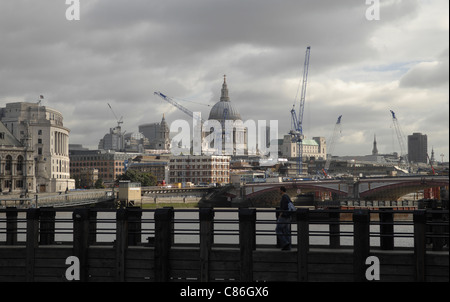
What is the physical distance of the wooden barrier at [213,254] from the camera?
47.4 feet

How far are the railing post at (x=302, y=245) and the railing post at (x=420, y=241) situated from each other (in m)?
2.29

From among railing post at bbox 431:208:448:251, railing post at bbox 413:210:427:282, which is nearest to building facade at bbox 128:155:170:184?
railing post at bbox 431:208:448:251

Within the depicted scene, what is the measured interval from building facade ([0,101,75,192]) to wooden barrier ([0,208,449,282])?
10812 centimetres

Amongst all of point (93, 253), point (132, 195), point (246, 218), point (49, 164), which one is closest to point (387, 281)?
point (246, 218)

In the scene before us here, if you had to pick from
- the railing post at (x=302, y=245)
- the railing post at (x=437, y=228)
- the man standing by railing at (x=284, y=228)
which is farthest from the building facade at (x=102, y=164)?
the railing post at (x=437, y=228)

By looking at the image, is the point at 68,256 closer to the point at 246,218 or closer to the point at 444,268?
the point at 246,218

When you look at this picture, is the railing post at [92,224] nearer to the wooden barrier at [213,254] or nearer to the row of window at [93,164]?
the wooden barrier at [213,254]

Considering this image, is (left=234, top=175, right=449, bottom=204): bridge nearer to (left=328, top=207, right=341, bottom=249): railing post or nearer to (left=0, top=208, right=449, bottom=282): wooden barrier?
(left=328, top=207, right=341, bottom=249): railing post

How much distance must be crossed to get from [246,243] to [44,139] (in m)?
121

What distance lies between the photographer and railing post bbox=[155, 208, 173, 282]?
1569 cm

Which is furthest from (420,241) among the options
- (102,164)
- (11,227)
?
(102,164)

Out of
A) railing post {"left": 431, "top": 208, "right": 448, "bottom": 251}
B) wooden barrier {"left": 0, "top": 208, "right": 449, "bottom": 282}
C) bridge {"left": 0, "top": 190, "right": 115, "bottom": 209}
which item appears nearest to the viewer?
wooden barrier {"left": 0, "top": 208, "right": 449, "bottom": 282}

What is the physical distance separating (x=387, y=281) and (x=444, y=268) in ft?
4.01

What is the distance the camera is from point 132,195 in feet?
368
